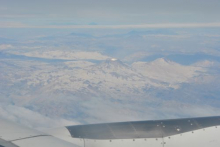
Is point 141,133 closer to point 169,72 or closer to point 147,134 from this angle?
point 147,134

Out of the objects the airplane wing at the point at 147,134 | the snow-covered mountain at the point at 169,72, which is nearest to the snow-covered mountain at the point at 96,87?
the snow-covered mountain at the point at 169,72

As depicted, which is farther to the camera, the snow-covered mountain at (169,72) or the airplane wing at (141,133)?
the snow-covered mountain at (169,72)

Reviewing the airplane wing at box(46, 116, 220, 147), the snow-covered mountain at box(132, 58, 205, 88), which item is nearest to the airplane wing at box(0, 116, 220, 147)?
the airplane wing at box(46, 116, 220, 147)

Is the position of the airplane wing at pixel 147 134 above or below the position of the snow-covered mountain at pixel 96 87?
below

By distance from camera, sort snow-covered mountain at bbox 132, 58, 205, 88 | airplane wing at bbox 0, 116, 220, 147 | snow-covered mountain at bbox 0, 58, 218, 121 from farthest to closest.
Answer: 1. snow-covered mountain at bbox 132, 58, 205, 88
2. snow-covered mountain at bbox 0, 58, 218, 121
3. airplane wing at bbox 0, 116, 220, 147

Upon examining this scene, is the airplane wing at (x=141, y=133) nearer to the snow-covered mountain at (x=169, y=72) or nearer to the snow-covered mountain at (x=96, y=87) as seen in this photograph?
the snow-covered mountain at (x=96, y=87)

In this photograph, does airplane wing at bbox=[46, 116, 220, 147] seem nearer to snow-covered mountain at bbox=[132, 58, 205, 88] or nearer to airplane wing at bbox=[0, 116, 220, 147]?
airplane wing at bbox=[0, 116, 220, 147]

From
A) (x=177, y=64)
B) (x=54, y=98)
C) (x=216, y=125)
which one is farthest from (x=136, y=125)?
(x=177, y=64)

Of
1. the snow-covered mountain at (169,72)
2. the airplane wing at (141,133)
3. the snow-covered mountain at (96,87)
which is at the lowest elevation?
the airplane wing at (141,133)

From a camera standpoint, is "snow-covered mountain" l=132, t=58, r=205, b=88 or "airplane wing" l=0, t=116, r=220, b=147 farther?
"snow-covered mountain" l=132, t=58, r=205, b=88

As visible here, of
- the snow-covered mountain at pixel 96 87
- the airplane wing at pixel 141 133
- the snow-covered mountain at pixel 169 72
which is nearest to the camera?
the airplane wing at pixel 141 133

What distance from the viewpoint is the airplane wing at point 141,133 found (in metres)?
4.54

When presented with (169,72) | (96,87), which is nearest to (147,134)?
(96,87)

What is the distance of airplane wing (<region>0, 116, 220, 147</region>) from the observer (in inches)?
179
